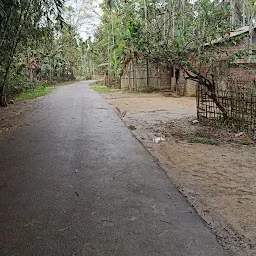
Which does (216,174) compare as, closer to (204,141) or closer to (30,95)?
(204,141)

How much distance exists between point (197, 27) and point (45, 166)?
6.08 meters

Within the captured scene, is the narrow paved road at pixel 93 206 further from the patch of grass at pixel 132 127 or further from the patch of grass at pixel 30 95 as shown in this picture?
the patch of grass at pixel 30 95

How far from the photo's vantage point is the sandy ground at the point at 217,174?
2488 mm

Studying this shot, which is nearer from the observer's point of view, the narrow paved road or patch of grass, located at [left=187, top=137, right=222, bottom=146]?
the narrow paved road

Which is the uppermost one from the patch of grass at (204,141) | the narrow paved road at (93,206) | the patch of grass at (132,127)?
the patch of grass at (132,127)

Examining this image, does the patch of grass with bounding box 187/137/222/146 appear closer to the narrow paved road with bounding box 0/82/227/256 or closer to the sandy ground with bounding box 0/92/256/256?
the sandy ground with bounding box 0/92/256/256

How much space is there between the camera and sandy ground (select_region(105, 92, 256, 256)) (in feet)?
8.16

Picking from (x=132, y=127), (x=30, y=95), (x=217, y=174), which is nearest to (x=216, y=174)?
(x=217, y=174)

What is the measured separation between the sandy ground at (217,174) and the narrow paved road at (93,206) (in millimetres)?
165

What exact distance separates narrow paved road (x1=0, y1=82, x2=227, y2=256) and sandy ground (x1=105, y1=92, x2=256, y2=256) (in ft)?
0.54

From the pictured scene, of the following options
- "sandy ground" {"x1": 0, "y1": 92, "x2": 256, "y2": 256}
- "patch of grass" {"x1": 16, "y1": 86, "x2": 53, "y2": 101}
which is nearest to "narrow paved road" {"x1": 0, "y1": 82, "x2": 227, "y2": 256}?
"sandy ground" {"x1": 0, "y1": 92, "x2": 256, "y2": 256}

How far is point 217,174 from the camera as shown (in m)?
3.80

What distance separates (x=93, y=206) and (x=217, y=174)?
1.73 meters

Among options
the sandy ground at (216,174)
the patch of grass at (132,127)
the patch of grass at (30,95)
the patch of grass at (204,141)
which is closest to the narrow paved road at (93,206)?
the sandy ground at (216,174)
